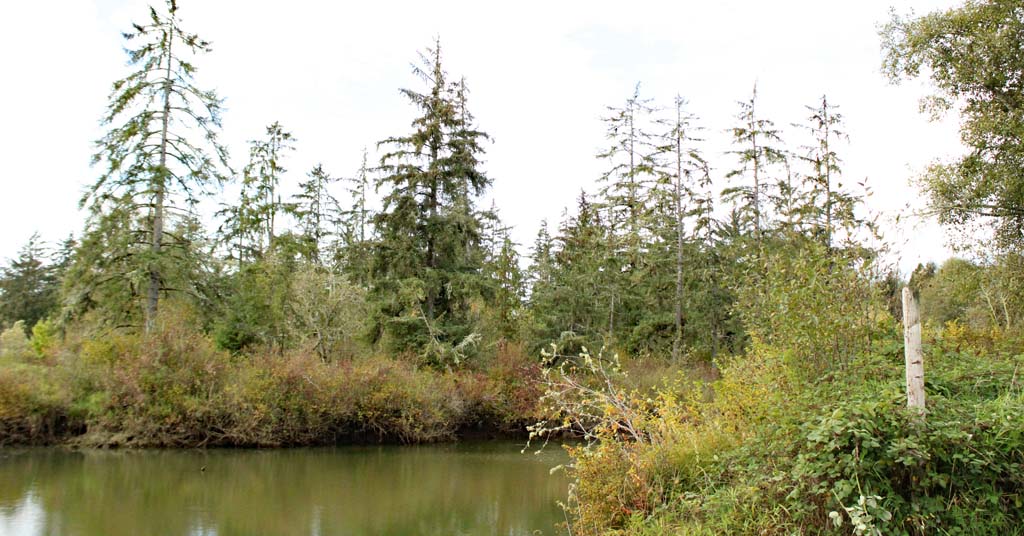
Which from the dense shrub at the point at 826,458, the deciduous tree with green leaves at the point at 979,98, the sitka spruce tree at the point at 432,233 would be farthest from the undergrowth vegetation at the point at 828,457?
the sitka spruce tree at the point at 432,233

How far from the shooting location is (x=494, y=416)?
73.0 ft

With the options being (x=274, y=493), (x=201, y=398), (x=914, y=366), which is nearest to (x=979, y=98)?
(x=914, y=366)

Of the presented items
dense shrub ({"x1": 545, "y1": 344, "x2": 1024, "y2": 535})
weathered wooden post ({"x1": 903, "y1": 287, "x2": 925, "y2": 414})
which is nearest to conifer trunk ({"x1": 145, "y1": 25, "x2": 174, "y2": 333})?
dense shrub ({"x1": 545, "y1": 344, "x2": 1024, "y2": 535})

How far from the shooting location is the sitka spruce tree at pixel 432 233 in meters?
22.9

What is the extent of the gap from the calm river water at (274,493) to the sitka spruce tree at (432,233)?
5861 millimetres

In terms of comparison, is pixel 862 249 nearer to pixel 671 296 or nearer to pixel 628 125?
pixel 671 296

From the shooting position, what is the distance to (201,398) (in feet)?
57.3

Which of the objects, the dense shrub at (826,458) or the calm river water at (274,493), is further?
the calm river water at (274,493)

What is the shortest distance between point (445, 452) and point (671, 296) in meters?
12.3

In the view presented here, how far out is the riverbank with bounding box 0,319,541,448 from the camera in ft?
56.2

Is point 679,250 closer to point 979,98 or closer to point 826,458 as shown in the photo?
point 979,98

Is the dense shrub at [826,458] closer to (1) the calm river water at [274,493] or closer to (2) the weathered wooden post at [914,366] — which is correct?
(2) the weathered wooden post at [914,366]

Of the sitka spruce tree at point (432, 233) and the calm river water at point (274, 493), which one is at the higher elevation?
the sitka spruce tree at point (432, 233)

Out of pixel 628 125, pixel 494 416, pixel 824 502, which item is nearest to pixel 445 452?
pixel 494 416
